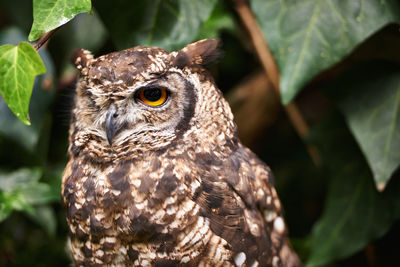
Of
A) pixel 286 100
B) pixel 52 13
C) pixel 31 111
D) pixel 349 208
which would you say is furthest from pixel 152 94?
pixel 349 208

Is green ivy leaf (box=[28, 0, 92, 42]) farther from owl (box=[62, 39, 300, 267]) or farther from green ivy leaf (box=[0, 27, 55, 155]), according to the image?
green ivy leaf (box=[0, 27, 55, 155])

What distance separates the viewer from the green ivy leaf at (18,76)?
1059 millimetres

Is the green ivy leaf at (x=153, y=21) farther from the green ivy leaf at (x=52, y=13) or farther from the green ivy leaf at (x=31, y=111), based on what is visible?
the green ivy leaf at (x=31, y=111)

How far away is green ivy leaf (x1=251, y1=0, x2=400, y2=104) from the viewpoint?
1488 mm

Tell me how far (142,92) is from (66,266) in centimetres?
163

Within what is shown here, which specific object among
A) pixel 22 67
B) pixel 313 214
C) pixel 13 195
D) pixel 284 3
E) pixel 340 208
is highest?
pixel 22 67

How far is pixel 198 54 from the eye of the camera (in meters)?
1.19

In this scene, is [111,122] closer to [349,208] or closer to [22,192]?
[22,192]

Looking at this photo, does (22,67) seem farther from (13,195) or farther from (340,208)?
(340,208)

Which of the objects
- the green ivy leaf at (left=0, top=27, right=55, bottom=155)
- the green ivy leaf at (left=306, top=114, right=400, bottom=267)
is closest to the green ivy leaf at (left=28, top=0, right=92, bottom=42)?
the green ivy leaf at (left=0, top=27, right=55, bottom=155)

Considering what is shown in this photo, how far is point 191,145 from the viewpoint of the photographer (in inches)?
48.3

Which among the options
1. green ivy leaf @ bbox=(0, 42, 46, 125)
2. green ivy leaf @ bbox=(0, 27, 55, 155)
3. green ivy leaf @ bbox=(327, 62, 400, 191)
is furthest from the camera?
green ivy leaf @ bbox=(0, 27, 55, 155)

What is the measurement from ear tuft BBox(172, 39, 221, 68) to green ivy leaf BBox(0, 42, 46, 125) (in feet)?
1.17

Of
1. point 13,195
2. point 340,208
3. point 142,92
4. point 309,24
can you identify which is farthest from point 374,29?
point 13,195
